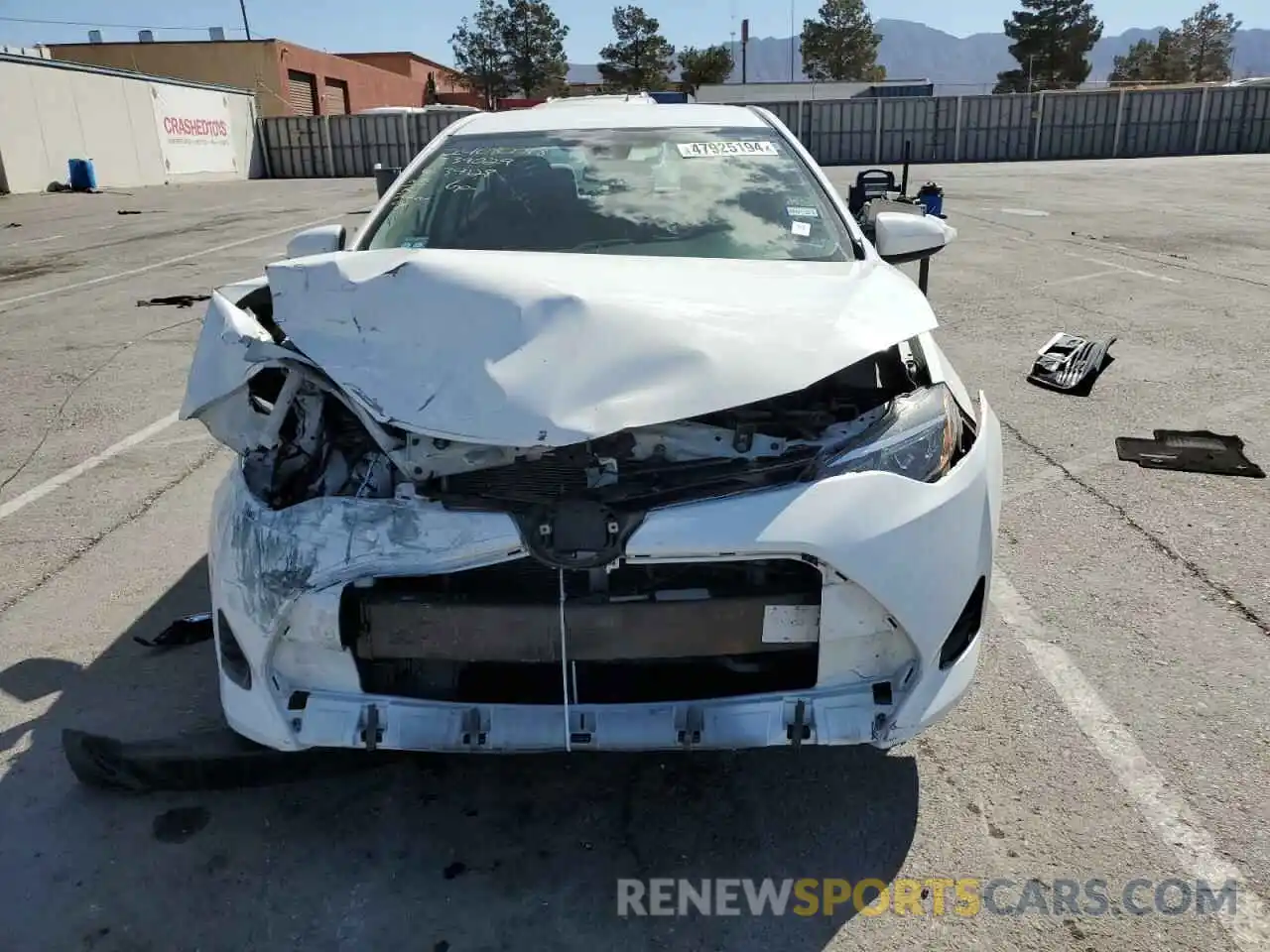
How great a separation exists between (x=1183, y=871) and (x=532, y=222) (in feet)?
9.07

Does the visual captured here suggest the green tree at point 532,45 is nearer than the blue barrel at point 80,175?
No

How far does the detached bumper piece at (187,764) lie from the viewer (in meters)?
2.39

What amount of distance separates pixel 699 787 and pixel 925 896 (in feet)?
2.02

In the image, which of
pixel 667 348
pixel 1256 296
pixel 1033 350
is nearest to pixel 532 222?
pixel 667 348

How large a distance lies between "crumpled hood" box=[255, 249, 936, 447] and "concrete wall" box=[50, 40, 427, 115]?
39461mm

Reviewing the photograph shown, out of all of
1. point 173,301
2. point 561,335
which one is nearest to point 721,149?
point 561,335

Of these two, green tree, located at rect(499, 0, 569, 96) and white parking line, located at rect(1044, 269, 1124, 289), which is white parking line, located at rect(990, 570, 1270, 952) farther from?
green tree, located at rect(499, 0, 569, 96)

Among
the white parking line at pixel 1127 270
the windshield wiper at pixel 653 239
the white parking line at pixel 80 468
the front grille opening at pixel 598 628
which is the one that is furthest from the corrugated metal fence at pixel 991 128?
the front grille opening at pixel 598 628

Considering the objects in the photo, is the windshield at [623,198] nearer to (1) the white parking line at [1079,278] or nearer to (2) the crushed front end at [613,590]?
(2) the crushed front end at [613,590]

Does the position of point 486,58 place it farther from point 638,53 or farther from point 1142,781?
point 1142,781

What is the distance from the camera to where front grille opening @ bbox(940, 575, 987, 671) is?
2148 mm

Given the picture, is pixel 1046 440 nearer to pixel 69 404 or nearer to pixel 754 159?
pixel 754 159

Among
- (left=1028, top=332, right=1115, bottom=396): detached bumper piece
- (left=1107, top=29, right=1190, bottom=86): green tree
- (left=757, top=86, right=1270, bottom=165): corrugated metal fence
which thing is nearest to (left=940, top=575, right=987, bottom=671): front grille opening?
(left=1028, top=332, right=1115, bottom=396): detached bumper piece

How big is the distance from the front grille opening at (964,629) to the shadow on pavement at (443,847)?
481mm
